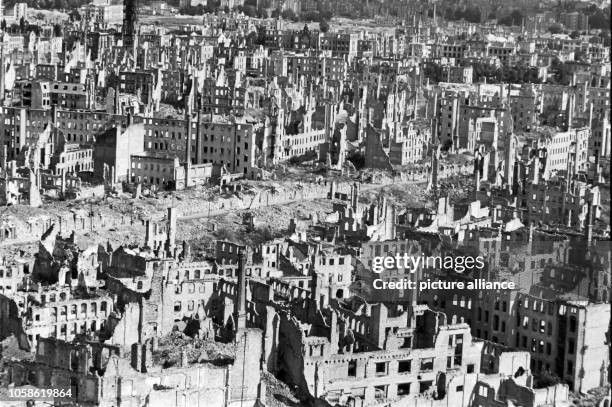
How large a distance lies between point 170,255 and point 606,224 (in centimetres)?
1014

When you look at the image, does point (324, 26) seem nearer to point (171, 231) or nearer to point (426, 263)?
point (171, 231)

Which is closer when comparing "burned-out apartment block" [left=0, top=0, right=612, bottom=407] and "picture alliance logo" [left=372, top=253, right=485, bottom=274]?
"burned-out apartment block" [left=0, top=0, right=612, bottom=407]

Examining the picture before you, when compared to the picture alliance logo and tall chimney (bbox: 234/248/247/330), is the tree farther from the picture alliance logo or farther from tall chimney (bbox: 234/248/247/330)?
tall chimney (bbox: 234/248/247/330)

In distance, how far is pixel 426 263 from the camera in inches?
1303

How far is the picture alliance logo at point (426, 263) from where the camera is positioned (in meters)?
32.6

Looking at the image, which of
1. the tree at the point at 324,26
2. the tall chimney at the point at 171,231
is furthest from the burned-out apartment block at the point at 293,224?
the tree at the point at 324,26

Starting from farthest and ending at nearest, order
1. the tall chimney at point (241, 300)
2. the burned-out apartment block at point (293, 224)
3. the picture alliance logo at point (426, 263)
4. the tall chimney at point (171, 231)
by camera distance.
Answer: the tall chimney at point (171, 231) → the picture alliance logo at point (426, 263) → the tall chimney at point (241, 300) → the burned-out apartment block at point (293, 224)

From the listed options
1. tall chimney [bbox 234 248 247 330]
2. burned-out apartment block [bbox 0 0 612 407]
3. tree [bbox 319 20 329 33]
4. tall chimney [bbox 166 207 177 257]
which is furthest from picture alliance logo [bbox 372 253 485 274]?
tree [bbox 319 20 329 33]

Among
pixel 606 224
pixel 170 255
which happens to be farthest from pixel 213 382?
pixel 606 224

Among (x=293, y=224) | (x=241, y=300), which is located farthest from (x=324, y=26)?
(x=241, y=300)

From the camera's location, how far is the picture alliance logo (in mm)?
32625

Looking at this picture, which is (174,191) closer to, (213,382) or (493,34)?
(213,382)

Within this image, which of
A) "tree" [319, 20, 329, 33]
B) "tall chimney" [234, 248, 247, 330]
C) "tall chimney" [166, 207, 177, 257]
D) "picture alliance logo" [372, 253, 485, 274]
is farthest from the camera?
"tree" [319, 20, 329, 33]

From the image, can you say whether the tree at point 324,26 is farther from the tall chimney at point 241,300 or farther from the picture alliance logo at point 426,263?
the tall chimney at point 241,300
